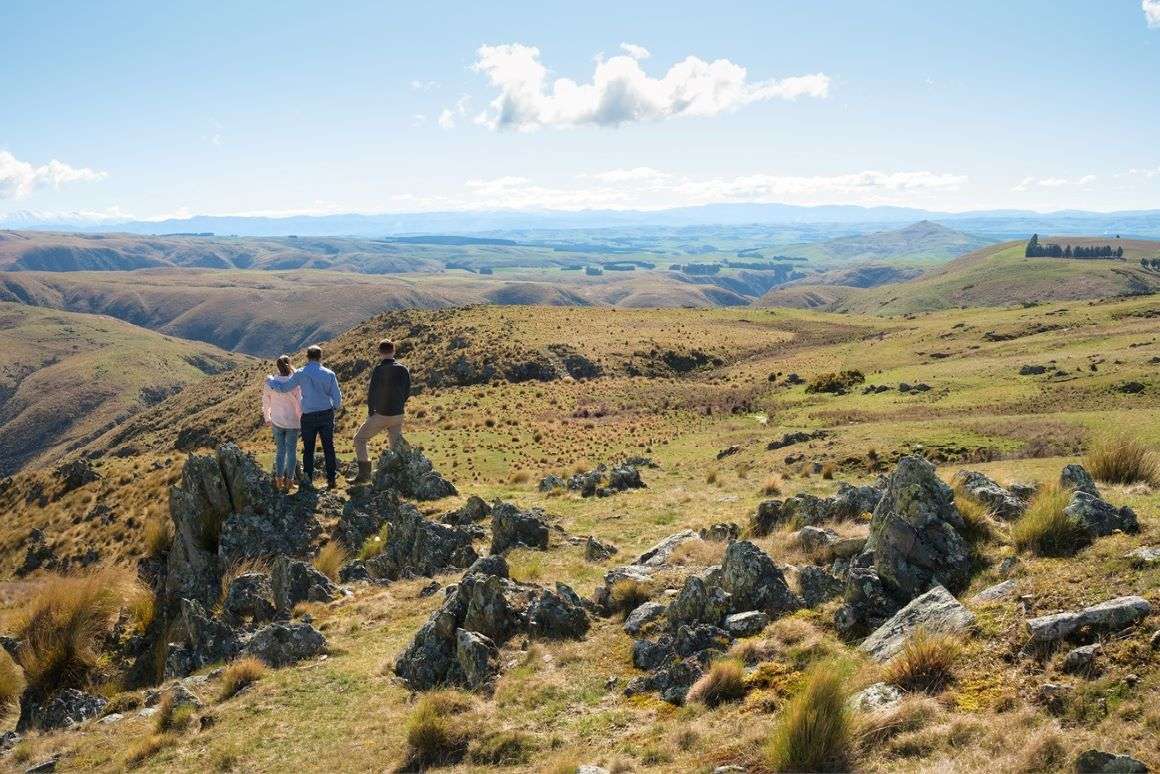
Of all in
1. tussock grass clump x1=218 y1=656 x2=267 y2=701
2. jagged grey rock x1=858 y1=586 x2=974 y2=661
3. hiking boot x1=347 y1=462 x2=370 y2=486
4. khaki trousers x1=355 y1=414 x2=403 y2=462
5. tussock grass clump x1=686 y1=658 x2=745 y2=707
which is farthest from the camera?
hiking boot x1=347 y1=462 x2=370 y2=486

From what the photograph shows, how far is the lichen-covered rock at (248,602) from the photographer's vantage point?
45.4 feet

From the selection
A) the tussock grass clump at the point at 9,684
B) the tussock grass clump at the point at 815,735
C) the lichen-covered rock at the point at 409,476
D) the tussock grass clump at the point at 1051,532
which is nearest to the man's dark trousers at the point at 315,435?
the lichen-covered rock at the point at 409,476

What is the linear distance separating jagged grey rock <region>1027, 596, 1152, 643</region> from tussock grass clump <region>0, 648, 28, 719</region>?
14.9 metres

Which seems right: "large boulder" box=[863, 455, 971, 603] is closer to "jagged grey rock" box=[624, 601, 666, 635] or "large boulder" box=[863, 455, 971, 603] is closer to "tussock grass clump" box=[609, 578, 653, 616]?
"jagged grey rock" box=[624, 601, 666, 635]

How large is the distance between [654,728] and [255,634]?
7.75 m

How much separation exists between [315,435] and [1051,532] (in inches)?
675

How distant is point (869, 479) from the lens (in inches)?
964

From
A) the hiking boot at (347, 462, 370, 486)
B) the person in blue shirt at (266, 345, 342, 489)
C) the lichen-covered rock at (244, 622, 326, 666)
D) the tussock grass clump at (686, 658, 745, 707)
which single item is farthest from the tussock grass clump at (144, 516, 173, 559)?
the tussock grass clump at (686, 658, 745, 707)

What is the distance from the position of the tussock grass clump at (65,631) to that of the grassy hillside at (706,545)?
2.09 meters

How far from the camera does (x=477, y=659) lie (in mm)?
10164

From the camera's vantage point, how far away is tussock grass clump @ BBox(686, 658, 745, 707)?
8.53 metres

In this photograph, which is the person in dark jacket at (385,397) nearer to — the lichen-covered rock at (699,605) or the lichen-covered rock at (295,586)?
the lichen-covered rock at (295,586)

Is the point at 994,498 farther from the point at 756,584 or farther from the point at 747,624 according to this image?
the point at 747,624

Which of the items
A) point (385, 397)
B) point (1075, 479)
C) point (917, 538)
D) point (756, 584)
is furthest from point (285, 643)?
point (1075, 479)
